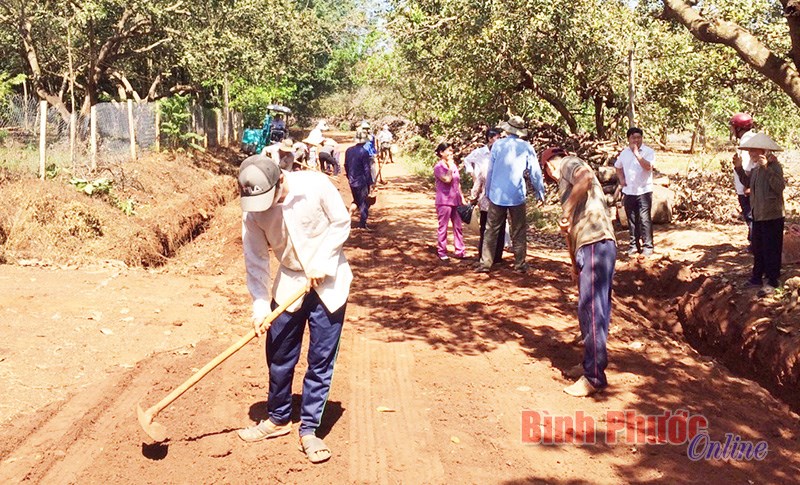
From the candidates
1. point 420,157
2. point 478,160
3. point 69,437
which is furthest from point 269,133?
point 69,437

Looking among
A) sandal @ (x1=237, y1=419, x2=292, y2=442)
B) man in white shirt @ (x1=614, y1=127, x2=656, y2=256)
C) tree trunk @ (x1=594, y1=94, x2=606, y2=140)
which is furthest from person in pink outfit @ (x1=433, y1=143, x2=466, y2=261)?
tree trunk @ (x1=594, y1=94, x2=606, y2=140)

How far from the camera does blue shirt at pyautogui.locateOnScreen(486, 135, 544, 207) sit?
9148 mm

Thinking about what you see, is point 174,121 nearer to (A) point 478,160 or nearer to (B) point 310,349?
(A) point 478,160

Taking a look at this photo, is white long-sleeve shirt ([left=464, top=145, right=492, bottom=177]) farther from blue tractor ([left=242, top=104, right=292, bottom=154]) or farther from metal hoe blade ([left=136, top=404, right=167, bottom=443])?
blue tractor ([left=242, top=104, right=292, bottom=154])

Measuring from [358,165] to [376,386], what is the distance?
24.9 ft

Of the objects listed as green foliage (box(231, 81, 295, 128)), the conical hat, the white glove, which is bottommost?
the white glove

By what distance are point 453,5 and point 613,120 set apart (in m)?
5.86

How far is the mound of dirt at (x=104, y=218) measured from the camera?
10.6m

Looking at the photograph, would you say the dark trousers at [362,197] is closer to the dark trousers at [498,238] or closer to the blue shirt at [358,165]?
the blue shirt at [358,165]

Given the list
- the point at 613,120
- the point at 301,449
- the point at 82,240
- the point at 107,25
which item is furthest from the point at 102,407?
the point at 107,25

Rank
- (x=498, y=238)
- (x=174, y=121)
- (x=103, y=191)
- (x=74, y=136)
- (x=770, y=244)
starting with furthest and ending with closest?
(x=174, y=121) → (x=74, y=136) → (x=103, y=191) → (x=498, y=238) → (x=770, y=244)

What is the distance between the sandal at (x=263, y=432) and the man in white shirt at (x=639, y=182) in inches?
279

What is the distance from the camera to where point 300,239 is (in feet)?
14.8

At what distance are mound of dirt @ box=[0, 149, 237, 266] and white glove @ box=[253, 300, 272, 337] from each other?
6.78 meters
